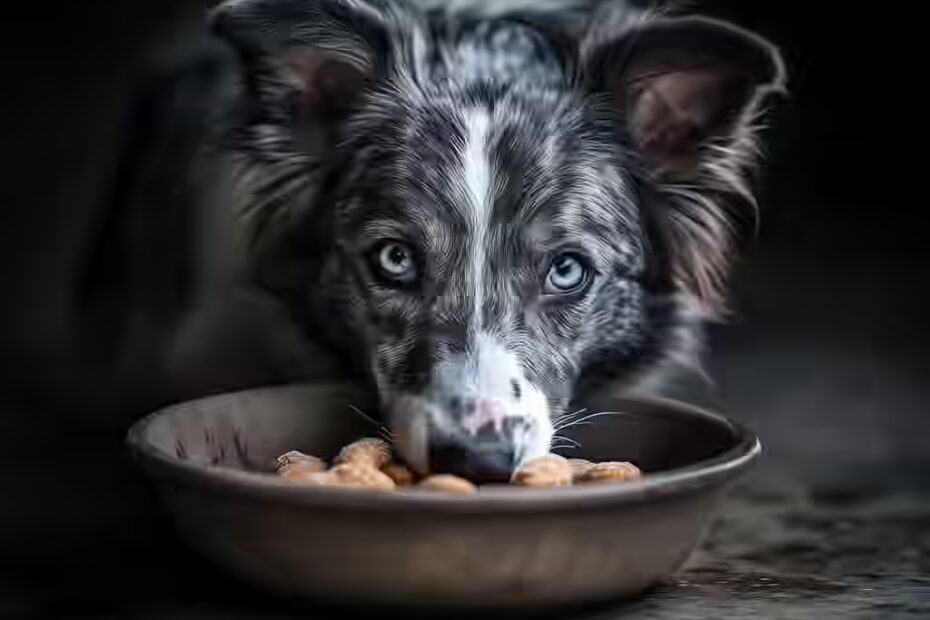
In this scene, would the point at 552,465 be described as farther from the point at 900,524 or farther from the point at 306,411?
the point at 900,524

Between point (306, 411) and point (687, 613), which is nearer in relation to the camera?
point (687, 613)

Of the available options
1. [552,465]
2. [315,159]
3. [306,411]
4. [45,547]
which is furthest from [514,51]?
[45,547]

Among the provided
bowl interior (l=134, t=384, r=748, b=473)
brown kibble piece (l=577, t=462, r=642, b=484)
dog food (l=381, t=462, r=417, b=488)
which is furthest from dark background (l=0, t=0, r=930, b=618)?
dog food (l=381, t=462, r=417, b=488)

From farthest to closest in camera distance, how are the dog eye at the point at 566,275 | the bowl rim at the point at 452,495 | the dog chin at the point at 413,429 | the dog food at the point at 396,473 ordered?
the dog eye at the point at 566,275 → the dog chin at the point at 413,429 → the dog food at the point at 396,473 → the bowl rim at the point at 452,495

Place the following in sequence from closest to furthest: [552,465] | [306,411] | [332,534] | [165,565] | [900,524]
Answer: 1. [332,534]
2. [552,465]
3. [165,565]
4. [306,411]
5. [900,524]

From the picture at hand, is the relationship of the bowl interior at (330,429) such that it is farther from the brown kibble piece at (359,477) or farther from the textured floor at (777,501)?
the brown kibble piece at (359,477)

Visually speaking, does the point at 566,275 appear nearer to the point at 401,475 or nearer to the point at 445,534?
the point at 401,475

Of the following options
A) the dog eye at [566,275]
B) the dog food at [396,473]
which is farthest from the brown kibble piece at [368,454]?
the dog eye at [566,275]
